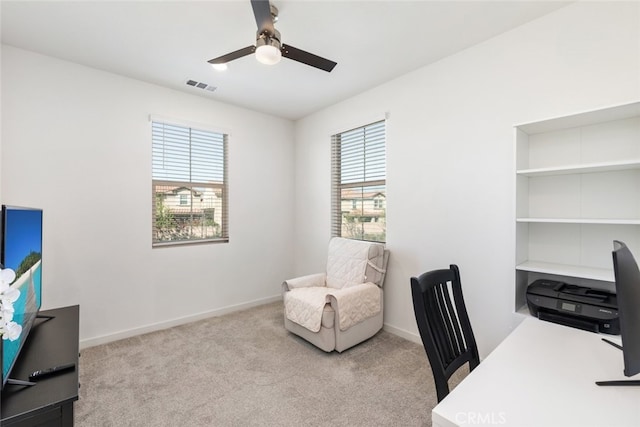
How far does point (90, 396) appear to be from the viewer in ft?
6.66

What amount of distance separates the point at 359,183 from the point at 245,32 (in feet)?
6.47

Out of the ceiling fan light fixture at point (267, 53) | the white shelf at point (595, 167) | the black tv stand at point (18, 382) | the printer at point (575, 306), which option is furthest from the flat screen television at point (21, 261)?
the white shelf at point (595, 167)

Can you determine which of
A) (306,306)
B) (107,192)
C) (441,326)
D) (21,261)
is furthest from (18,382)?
(107,192)

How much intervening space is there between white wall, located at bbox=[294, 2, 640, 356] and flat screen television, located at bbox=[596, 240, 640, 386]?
103 centimetres

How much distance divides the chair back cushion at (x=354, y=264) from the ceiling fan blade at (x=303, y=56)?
5.77ft

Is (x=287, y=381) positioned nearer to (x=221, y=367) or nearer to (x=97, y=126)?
(x=221, y=367)

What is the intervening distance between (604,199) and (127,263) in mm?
4056

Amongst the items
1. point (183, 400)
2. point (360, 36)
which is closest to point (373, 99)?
point (360, 36)

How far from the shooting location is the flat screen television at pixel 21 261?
1.17 metres

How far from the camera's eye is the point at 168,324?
10.6ft

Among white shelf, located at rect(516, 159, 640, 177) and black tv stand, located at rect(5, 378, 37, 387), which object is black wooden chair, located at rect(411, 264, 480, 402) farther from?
black tv stand, located at rect(5, 378, 37, 387)

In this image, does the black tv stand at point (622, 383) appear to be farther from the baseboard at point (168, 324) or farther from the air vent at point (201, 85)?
the air vent at point (201, 85)

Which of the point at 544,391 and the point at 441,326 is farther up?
the point at 441,326

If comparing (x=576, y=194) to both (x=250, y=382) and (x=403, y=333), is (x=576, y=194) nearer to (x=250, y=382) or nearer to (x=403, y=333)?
(x=403, y=333)
